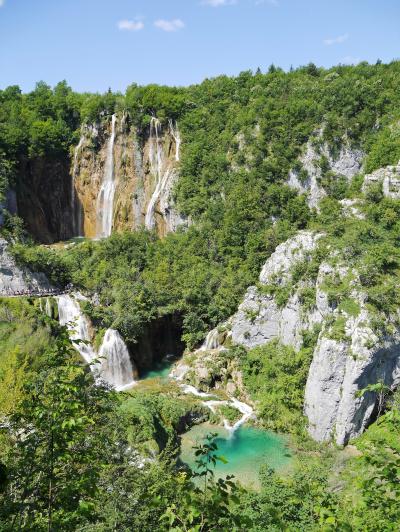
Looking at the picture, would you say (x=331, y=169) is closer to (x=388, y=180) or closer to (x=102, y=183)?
(x=388, y=180)

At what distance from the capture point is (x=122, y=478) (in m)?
11.3

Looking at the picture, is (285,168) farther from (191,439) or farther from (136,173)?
(191,439)

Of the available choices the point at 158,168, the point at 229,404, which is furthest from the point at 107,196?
the point at 229,404

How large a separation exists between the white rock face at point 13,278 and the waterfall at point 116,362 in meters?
5.15

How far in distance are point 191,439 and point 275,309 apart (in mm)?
8874

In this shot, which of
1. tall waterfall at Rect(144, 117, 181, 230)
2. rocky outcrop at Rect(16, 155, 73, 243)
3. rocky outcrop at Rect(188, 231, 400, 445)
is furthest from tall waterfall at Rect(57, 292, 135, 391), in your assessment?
rocky outcrop at Rect(16, 155, 73, 243)

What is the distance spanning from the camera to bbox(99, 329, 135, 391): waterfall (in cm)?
2652

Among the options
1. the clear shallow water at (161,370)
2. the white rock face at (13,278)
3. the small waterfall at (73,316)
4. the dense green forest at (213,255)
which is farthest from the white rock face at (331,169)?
the white rock face at (13,278)

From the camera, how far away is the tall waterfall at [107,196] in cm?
4144

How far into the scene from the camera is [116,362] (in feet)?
88.1

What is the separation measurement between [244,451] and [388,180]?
59.5 ft

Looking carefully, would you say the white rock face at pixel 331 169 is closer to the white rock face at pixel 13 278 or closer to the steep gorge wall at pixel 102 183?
the steep gorge wall at pixel 102 183

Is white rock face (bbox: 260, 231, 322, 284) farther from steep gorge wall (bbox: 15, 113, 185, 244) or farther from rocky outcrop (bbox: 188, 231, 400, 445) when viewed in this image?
steep gorge wall (bbox: 15, 113, 185, 244)

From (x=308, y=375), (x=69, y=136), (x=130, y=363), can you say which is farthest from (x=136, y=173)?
(x=308, y=375)
